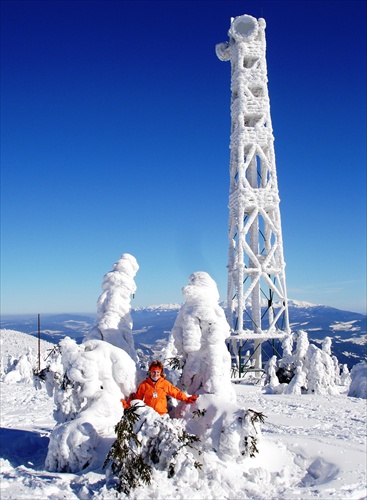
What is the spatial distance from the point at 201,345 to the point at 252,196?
53.1 feet

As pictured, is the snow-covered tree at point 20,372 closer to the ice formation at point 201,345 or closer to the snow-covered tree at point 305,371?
the snow-covered tree at point 305,371

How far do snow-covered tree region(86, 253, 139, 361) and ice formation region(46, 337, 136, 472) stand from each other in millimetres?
1065

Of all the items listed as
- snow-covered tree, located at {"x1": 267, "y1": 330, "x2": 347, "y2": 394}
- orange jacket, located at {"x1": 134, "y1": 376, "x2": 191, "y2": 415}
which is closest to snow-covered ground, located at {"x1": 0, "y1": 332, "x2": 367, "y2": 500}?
orange jacket, located at {"x1": 134, "y1": 376, "x2": 191, "y2": 415}

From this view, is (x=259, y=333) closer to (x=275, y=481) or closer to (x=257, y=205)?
(x=257, y=205)

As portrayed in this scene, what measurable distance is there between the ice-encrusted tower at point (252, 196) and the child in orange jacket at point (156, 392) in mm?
15780

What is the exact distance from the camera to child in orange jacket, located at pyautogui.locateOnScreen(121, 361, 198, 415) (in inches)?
253

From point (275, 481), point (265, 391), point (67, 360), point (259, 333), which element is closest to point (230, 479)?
point (275, 481)

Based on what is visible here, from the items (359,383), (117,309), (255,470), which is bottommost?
(359,383)

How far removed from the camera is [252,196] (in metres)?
22.8

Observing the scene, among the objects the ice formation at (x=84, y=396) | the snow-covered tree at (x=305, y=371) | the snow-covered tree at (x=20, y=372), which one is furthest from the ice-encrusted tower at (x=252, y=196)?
the ice formation at (x=84, y=396)

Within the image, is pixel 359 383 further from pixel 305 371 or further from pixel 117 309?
pixel 117 309

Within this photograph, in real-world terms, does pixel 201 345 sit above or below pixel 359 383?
above

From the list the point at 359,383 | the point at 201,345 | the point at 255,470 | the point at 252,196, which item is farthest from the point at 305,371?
the point at 255,470

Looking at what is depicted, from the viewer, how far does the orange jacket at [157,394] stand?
642 centimetres
